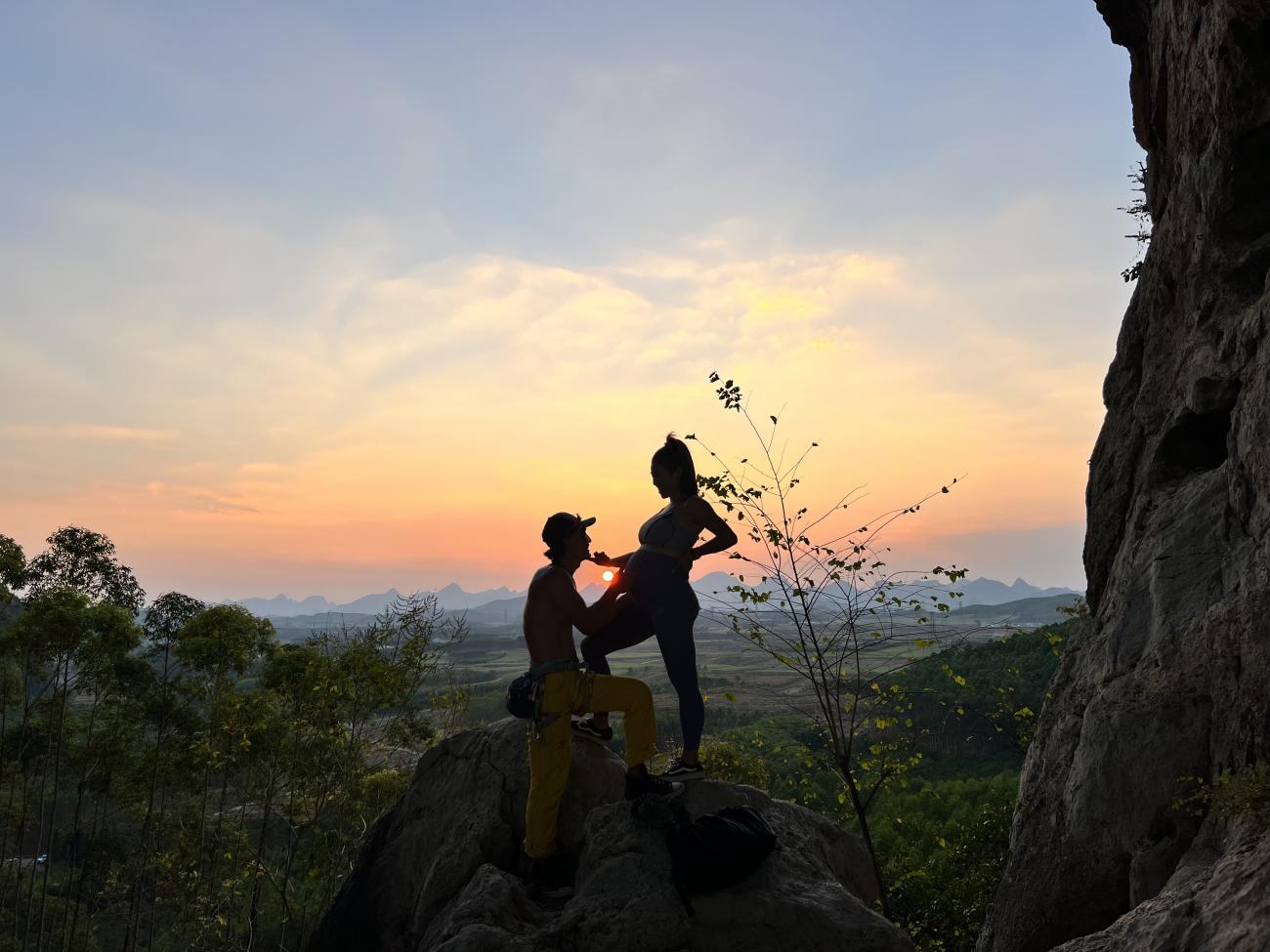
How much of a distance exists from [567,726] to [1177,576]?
18.0ft

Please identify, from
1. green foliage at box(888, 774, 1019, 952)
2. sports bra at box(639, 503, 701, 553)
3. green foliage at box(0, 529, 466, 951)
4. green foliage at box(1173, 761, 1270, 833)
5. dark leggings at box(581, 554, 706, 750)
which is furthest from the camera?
green foliage at box(0, 529, 466, 951)

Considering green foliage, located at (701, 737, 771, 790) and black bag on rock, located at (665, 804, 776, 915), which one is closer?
black bag on rock, located at (665, 804, 776, 915)

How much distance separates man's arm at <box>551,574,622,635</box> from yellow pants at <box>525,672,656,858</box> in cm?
44

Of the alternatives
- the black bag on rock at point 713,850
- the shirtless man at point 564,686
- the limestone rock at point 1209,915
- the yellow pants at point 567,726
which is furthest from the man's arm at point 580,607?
the limestone rock at point 1209,915

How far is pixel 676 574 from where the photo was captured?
690 centimetres

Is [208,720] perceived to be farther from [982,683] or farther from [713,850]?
[982,683]

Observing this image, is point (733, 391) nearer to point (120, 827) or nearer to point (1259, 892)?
point (1259, 892)

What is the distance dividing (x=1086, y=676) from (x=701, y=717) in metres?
4.14

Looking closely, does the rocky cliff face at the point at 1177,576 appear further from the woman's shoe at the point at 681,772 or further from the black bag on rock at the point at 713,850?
the woman's shoe at the point at 681,772

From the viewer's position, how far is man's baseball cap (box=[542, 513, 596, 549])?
6.80 m

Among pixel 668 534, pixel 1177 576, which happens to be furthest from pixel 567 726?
pixel 1177 576

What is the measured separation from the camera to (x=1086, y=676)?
25.8 feet

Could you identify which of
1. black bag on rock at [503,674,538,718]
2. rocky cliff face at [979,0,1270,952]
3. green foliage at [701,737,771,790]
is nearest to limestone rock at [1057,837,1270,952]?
rocky cliff face at [979,0,1270,952]

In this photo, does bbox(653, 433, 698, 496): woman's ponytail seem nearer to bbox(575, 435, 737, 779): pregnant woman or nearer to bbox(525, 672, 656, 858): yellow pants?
bbox(575, 435, 737, 779): pregnant woman
